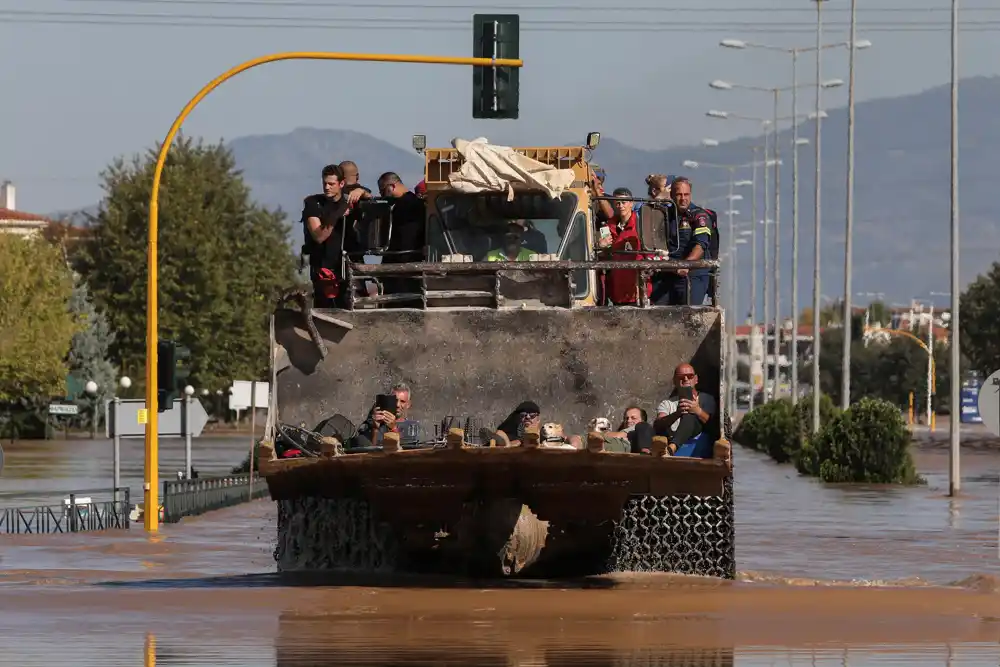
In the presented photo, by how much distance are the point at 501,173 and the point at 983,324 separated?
9302cm

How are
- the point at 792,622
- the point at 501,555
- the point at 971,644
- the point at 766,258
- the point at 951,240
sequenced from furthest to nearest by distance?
the point at 766,258 < the point at 951,240 < the point at 501,555 < the point at 792,622 < the point at 971,644

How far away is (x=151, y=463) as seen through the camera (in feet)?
105

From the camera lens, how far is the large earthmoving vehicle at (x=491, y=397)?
778 inches

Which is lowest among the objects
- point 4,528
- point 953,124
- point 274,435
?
point 4,528

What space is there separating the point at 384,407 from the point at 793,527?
572 inches

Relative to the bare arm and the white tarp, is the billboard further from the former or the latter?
the bare arm

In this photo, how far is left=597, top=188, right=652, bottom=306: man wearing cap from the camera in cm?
2231

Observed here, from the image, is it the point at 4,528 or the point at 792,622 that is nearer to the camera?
the point at 792,622

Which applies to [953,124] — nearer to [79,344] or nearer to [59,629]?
[59,629]

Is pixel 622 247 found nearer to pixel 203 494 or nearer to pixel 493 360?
pixel 493 360

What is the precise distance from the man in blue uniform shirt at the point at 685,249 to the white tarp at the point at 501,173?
105 centimetres

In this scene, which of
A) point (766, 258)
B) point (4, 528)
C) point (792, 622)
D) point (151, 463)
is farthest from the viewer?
point (766, 258)

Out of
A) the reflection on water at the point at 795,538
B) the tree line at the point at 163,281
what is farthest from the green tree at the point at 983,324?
the reflection on water at the point at 795,538

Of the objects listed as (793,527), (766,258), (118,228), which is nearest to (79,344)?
(118,228)
